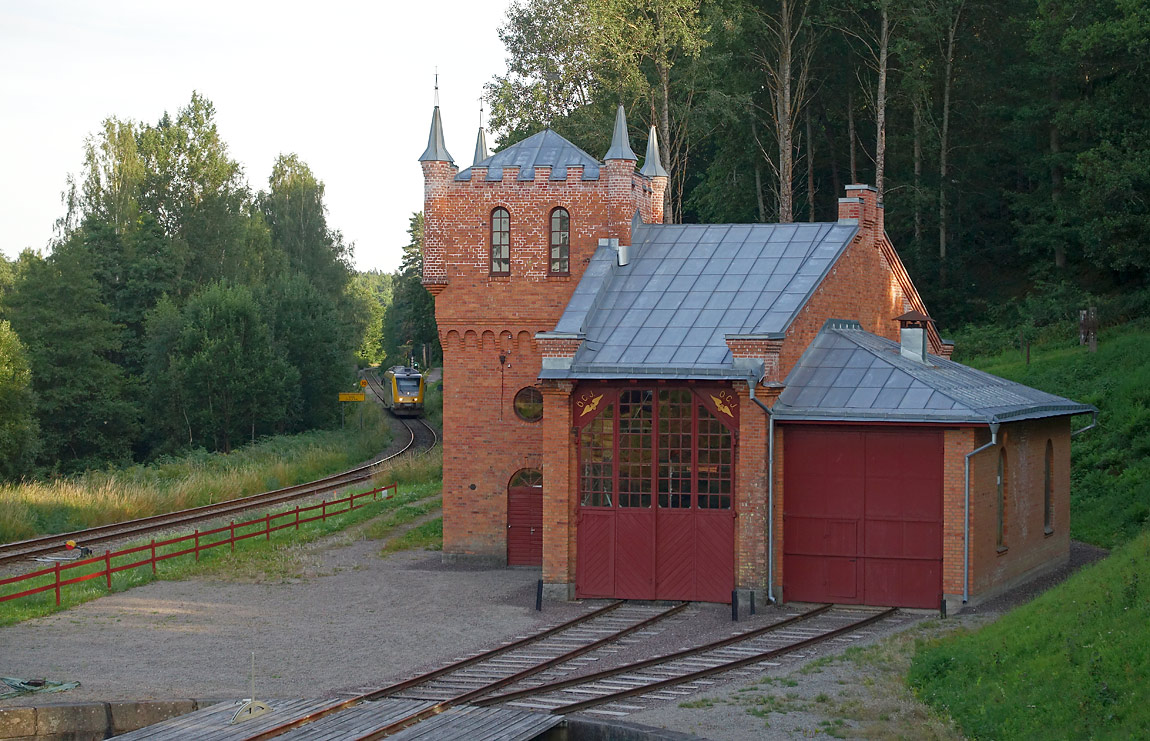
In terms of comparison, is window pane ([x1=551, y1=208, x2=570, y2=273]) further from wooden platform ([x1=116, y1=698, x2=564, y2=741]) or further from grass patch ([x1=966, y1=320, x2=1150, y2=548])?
wooden platform ([x1=116, y1=698, x2=564, y2=741])

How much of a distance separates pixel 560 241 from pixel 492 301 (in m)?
1.83

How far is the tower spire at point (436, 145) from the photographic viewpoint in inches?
1025

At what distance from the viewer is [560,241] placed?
25719mm

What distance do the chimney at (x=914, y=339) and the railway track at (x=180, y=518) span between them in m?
18.9

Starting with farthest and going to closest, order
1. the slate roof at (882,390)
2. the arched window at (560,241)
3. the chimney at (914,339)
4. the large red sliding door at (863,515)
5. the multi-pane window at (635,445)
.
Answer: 1. the arched window at (560,241)
2. the chimney at (914,339)
3. the multi-pane window at (635,445)
4. the large red sliding door at (863,515)
5. the slate roof at (882,390)

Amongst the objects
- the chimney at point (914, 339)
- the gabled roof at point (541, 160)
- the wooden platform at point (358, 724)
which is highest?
the gabled roof at point (541, 160)

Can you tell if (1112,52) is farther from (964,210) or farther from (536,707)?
(536,707)

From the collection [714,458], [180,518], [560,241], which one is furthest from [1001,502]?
[180,518]

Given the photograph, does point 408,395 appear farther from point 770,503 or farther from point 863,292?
point 770,503

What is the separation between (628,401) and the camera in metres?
21.8

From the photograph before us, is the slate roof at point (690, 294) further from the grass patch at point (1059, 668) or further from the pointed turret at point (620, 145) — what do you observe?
the grass patch at point (1059, 668)

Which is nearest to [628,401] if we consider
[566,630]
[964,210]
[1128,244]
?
[566,630]

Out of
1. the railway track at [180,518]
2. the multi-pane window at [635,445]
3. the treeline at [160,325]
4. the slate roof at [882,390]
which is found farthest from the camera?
the treeline at [160,325]

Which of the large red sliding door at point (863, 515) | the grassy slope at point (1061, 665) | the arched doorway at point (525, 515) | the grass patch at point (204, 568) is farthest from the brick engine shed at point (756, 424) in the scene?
the grass patch at point (204, 568)
